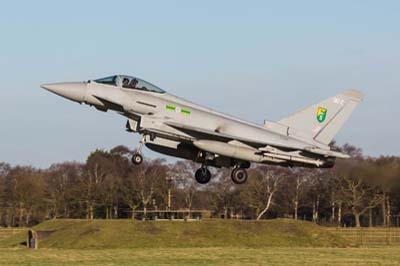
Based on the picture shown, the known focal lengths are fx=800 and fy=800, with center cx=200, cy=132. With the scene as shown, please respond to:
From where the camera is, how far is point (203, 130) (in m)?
32.9

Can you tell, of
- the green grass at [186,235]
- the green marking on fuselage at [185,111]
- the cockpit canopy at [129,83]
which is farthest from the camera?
the green grass at [186,235]

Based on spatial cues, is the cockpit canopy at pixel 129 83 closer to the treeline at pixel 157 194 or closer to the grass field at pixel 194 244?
the grass field at pixel 194 244

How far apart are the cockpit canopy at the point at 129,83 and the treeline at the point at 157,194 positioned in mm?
44218

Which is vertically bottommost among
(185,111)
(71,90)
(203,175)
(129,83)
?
(203,175)

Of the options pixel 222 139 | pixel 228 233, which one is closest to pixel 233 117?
pixel 222 139

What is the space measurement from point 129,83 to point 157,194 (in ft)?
181

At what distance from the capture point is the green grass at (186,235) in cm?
5172

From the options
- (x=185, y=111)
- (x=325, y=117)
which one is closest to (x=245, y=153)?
(x=185, y=111)

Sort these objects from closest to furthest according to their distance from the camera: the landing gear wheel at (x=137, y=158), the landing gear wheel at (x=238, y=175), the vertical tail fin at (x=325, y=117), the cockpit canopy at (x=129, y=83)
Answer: the landing gear wheel at (x=137, y=158), the cockpit canopy at (x=129, y=83), the landing gear wheel at (x=238, y=175), the vertical tail fin at (x=325, y=117)

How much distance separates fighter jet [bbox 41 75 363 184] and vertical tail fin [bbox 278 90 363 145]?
4 centimetres

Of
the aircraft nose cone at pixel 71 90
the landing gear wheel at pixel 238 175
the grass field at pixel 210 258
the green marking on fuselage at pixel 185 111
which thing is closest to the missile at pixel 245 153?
Answer: the landing gear wheel at pixel 238 175

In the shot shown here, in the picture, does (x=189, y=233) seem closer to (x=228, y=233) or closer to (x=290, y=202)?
(x=228, y=233)

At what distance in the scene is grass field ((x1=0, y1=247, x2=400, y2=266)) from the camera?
37062 mm

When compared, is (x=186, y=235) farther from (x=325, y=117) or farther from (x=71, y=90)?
(x=71, y=90)
